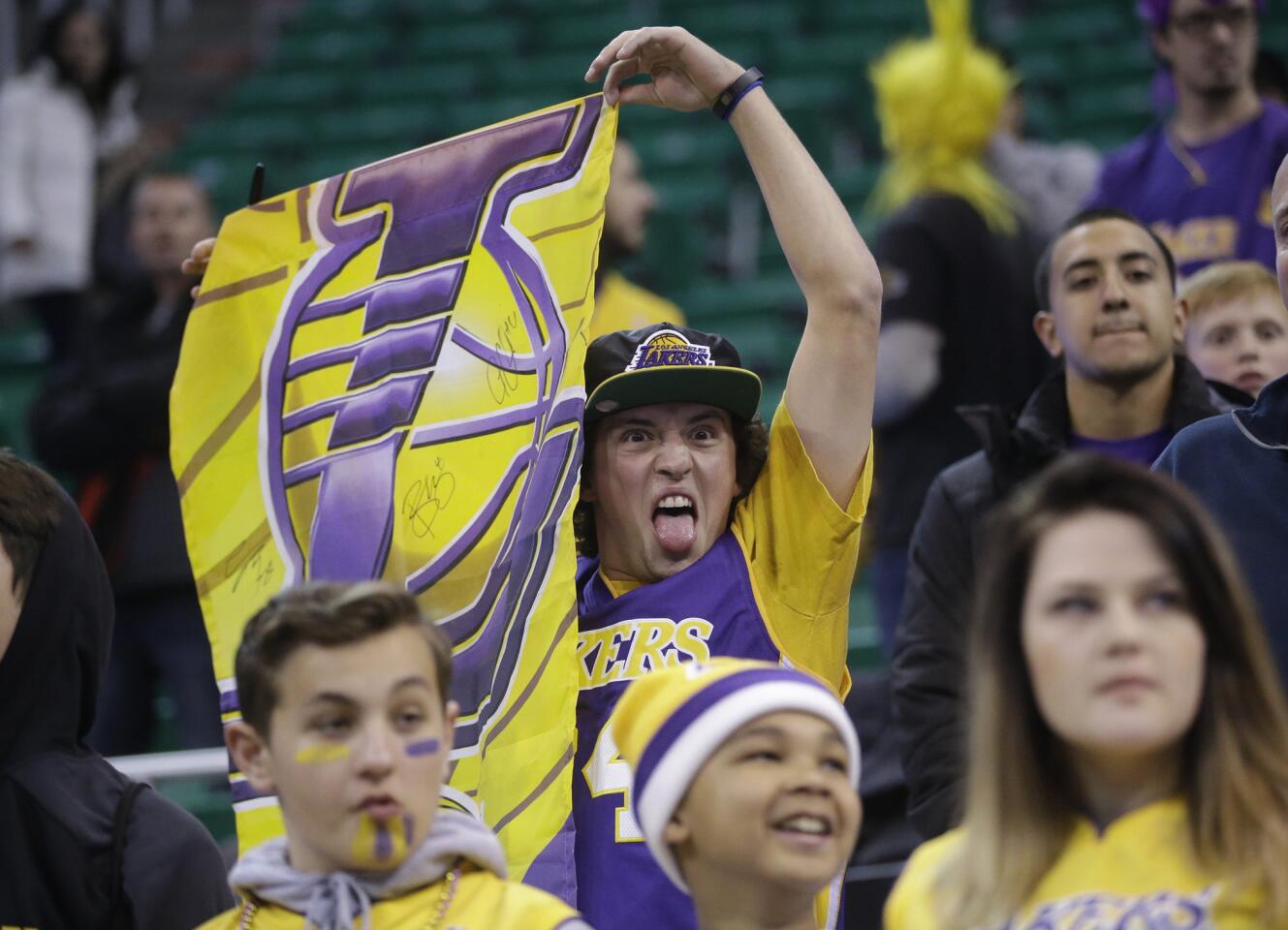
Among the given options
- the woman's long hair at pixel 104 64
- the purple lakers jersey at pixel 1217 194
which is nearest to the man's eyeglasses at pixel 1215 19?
the purple lakers jersey at pixel 1217 194

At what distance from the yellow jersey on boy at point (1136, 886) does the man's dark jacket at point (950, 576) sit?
1.50 metres

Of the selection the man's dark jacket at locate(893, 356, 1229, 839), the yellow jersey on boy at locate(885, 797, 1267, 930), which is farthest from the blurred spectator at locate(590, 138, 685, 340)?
the yellow jersey on boy at locate(885, 797, 1267, 930)

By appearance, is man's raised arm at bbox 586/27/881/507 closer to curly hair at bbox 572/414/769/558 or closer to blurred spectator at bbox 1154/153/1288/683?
curly hair at bbox 572/414/769/558

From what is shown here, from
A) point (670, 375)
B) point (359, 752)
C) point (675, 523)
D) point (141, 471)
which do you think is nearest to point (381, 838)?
point (359, 752)

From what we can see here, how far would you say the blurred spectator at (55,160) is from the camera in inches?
296

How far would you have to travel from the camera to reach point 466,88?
1068cm

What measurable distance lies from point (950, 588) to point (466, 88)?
24.0ft

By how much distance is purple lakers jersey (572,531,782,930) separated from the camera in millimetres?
3068

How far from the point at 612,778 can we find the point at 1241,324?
1.91 meters

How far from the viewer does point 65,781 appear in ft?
9.96

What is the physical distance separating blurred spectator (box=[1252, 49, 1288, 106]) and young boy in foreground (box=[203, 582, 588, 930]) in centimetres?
387

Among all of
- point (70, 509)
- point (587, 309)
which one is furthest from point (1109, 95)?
point (70, 509)

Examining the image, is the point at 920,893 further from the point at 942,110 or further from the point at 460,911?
the point at 942,110

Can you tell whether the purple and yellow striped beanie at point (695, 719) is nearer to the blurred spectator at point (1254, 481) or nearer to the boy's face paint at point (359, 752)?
the boy's face paint at point (359, 752)
